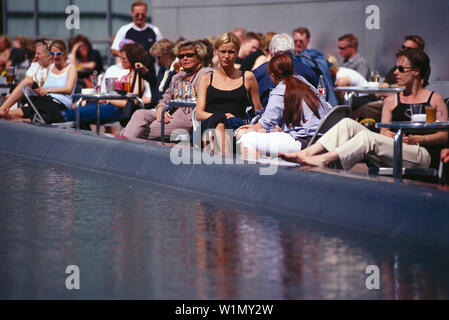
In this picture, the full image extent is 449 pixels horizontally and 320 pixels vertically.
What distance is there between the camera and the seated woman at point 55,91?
12.2m

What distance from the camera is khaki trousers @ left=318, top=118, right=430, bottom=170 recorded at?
23.3 ft

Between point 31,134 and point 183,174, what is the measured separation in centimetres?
342

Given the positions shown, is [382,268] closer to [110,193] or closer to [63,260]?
[63,260]

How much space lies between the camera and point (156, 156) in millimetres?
8523

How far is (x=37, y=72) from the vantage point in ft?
41.8

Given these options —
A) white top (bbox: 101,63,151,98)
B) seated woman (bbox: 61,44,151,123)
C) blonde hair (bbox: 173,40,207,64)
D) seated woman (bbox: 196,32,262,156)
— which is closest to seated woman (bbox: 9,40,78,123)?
seated woman (bbox: 61,44,151,123)

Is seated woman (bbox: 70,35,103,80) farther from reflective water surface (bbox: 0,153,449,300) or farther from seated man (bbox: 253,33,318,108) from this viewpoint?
reflective water surface (bbox: 0,153,449,300)

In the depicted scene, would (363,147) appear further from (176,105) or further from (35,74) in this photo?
(35,74)

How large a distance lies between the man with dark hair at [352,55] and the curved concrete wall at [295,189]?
5.52 m

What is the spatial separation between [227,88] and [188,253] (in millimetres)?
4034

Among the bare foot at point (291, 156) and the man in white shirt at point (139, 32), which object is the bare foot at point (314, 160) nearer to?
the bare foot at point (291, 156)

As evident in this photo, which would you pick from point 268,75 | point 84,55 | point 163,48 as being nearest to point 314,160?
point 268,75

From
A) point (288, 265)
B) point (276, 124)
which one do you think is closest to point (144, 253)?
point (288, 265)

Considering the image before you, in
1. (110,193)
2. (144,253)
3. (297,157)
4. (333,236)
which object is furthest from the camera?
(110,193)
